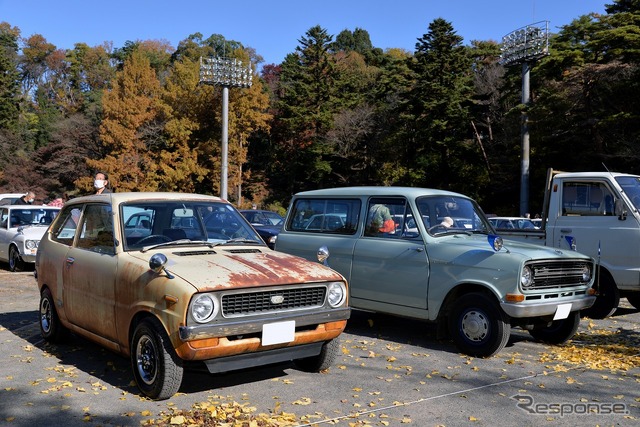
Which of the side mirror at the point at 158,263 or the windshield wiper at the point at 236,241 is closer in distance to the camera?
the side mirror at the point at 158,263

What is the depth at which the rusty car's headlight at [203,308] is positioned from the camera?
4.50 m

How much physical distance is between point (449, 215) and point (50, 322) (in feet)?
16.3

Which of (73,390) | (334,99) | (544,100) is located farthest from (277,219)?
(334,99)

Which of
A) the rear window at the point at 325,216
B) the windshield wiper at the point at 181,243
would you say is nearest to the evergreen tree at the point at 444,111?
the rear window at the point at 325,216

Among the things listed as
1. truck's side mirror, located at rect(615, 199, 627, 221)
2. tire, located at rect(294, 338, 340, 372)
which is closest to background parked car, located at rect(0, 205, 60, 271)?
tire, located at rect(294, 338, 340, 372)

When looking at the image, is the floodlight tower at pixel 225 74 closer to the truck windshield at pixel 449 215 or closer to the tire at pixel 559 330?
the truck windshield at pixel 449 215

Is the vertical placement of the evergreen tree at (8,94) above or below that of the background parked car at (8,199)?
above

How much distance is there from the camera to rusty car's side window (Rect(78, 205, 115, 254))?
5684 mm

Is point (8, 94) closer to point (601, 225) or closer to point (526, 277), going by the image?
point (601, 225)

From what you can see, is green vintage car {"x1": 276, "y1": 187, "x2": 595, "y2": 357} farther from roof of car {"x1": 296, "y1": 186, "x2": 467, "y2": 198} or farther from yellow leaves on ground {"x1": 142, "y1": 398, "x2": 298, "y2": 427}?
yellow leaves on ground {"x1": 142, "y1": 398, "x2": 298, "y2": 427}

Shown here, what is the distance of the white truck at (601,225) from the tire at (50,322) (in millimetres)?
6566

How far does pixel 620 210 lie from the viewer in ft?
27.6

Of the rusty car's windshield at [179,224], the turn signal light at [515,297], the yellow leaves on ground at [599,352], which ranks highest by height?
the rusty car's windshield at [179,224]

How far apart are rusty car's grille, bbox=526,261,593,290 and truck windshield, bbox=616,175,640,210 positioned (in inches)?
87.4
